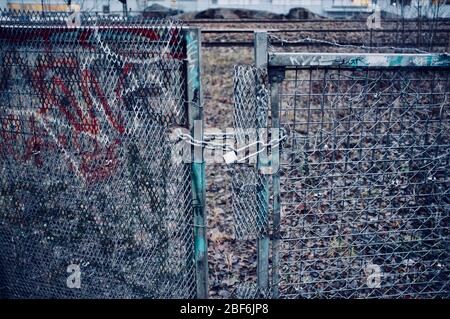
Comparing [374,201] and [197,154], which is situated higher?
[197,154]

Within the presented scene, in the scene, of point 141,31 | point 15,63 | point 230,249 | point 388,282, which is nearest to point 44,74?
point 15,63

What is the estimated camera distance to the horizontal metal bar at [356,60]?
2822 millimetres

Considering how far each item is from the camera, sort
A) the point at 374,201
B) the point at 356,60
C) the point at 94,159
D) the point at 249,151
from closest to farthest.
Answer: the point at 356,60 → the point at 249,151 → the point at 94,159 → the point at 374,201

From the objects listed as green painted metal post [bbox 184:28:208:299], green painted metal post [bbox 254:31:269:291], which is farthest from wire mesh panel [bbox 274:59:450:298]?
green painted metal post [bbox 184:28:208:299]

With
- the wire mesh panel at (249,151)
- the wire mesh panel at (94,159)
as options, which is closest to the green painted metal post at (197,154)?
the wire mesh panel at (94,159)

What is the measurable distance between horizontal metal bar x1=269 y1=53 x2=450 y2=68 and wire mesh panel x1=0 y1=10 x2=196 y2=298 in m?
0.74

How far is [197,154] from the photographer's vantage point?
2.96 metres

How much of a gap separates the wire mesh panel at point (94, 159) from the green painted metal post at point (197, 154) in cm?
6

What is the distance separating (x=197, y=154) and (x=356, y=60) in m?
1.34

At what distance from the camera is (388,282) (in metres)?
4.00

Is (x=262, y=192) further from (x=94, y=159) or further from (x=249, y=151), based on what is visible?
(x=94, y=159)

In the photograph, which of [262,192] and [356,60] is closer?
[356,60]

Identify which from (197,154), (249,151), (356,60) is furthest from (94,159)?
(356,60)
